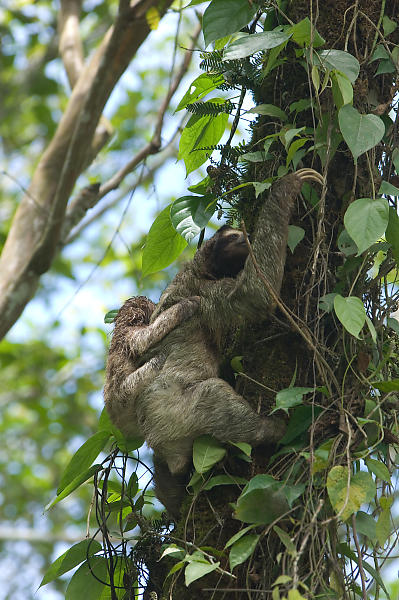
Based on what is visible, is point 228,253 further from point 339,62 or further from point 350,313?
point 350,313

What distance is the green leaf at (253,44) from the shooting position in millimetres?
3428

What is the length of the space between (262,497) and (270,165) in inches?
76.2

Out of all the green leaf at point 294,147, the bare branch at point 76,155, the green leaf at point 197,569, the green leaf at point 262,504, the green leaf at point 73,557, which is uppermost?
the bare branch at point 76,155

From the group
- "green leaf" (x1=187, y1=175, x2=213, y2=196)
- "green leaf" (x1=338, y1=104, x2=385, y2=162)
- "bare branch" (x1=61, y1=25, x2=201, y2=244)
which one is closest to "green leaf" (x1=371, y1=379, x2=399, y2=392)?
"green leaf" (x1=338, y1=104, x2=385, y2=162)

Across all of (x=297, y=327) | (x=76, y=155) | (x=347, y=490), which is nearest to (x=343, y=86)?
(x=297, y=327)

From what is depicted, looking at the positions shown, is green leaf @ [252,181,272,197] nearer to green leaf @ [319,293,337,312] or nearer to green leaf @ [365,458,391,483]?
green leaf @ [319,293,337,312]

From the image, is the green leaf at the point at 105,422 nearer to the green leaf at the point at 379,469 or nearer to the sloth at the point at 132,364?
Result: the sloth at the point at 132,364

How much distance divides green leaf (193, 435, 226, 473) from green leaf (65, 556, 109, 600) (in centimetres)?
99

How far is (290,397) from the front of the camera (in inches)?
124

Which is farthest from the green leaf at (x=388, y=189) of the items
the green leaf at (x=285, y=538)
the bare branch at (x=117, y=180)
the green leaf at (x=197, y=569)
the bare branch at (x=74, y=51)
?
the bare branch at (x=74, y=51)

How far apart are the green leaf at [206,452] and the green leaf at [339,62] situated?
6.69 feet

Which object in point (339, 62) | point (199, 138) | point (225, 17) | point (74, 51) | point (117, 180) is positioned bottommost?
point (339, 62)

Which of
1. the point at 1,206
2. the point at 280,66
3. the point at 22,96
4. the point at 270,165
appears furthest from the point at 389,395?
the point at 1,206

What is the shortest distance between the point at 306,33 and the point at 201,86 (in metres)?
1.13
